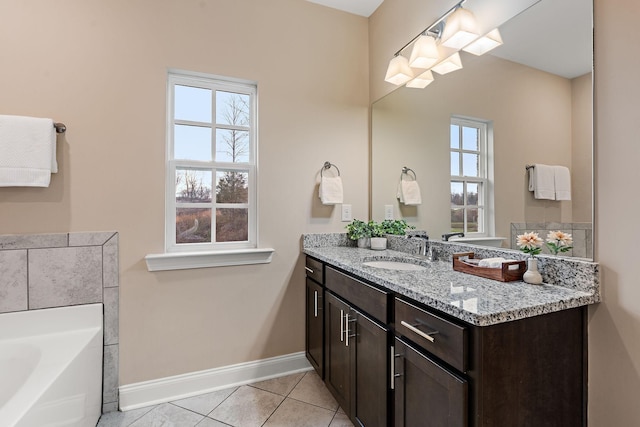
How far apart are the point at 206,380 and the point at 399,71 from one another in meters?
2.41

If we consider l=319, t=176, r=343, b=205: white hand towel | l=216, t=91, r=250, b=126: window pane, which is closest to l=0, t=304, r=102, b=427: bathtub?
l=216, t=91, r=250, b=126: window pane

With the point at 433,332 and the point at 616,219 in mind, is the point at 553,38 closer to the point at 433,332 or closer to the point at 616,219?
the point at 616,219

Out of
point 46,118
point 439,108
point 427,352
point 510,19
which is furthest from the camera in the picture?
point 439,108

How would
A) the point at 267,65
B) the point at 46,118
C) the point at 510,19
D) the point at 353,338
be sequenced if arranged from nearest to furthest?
the point at 510,19 → the point at 353,338 → the point at 46,118 → the point at 267,65

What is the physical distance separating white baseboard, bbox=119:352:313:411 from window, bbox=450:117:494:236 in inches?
58.8

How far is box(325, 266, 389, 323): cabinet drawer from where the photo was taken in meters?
1.32

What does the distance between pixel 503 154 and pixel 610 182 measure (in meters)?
0.45

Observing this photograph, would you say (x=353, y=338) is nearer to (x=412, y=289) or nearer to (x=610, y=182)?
(x=412, y=289)

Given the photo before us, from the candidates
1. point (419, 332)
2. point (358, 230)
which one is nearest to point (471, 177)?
point (358, 230)

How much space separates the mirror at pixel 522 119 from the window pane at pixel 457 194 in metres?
0.03

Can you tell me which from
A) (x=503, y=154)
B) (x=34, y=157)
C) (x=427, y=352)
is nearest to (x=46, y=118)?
(x=34, y=157)

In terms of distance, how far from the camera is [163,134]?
1934mm

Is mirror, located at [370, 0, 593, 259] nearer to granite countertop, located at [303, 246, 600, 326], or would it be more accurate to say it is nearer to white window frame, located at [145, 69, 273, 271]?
granite countertop, located at [303, 246, 600, 326]

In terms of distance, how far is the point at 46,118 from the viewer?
1681mm
